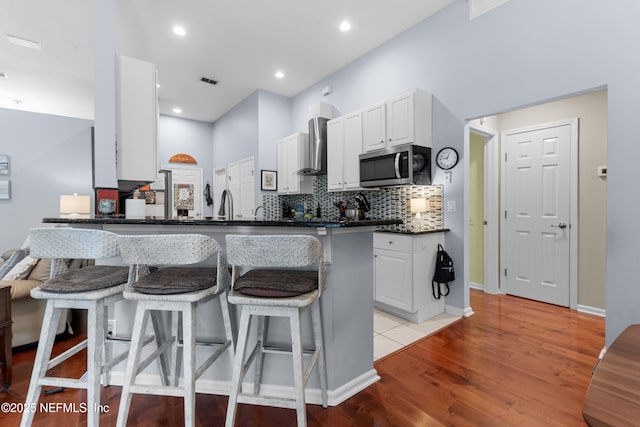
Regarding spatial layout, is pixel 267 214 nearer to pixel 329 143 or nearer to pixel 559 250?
pixel 329 143

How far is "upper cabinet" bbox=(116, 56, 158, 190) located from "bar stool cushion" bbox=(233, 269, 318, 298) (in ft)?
Answer: 5.85

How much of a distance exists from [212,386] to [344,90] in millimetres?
4005

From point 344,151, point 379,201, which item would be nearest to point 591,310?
point 379,201

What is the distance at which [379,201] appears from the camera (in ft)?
12.9

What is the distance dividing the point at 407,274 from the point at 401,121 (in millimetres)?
1624

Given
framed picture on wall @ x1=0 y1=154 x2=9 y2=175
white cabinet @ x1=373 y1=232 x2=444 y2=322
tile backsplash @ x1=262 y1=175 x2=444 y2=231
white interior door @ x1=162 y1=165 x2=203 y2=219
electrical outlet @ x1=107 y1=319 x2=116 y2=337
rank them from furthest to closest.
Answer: white interior door @ x1=162 y1=165 x2=203 y2=219 < framed picture on wall @ x1=0 y1=154 x2=9 y2=175 < tile backsplash @ x1=262 y1=175 x2=444 y2=231 < white cabinet @ x1=373 y1=232 x2=444 y2=322 < electrical outlet @ x1=107 y1=319 x2=116 y2=337

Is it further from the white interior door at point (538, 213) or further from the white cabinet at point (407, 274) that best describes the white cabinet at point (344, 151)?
the white interior door at point (538, 213)

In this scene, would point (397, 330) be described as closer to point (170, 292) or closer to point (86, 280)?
point (170, 292)

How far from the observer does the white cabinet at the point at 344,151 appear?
3.76 m

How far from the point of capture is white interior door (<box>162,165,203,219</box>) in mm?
6375

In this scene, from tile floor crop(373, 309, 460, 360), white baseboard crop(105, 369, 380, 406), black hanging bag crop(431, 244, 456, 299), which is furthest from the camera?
black hanging bag crop(431, 244, 456, 299)

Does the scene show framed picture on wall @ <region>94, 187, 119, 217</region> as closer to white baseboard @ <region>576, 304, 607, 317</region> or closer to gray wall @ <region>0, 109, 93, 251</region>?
gray wall @ <region>0, 109, 93, 251</region>

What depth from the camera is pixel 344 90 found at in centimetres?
441

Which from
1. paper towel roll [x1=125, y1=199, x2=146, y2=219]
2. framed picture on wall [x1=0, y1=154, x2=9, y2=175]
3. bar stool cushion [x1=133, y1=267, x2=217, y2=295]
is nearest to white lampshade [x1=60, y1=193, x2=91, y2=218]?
framed picture on wall [x1=0, y1=154, x2=9, y2=175]
